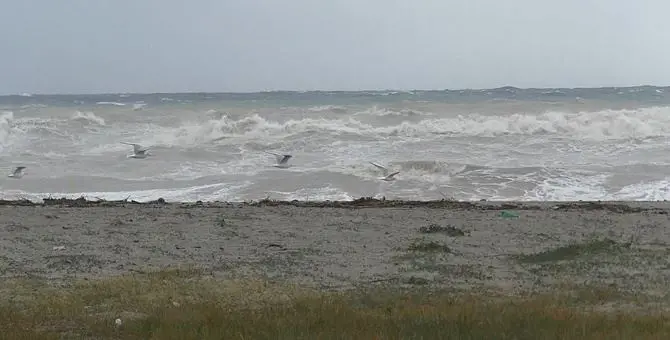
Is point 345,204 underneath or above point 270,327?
underneath

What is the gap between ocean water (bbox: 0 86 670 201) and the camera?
17.0 m

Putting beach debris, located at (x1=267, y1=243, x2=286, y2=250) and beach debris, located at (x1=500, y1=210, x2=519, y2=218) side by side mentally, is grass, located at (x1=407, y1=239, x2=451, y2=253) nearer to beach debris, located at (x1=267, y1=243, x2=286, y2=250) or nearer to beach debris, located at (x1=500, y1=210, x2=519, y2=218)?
beach debris, located at (x1=267, y1=243, x2=286, y2=250)

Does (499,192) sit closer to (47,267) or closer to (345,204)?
(345,204)

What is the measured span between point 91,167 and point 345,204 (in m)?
11.0

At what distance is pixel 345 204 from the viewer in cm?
1373

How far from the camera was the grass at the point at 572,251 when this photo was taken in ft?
26.1

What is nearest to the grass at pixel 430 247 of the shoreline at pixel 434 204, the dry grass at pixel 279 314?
the dry grass at pixel 279 314

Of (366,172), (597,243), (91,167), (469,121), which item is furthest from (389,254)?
(469,121)

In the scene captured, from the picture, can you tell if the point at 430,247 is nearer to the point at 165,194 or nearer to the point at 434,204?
the point at 434,204

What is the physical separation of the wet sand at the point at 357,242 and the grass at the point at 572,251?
1 centimetres

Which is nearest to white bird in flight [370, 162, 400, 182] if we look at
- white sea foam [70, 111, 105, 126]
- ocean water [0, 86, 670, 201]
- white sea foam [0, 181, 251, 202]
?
ocean water [0, 86, 670, 201]

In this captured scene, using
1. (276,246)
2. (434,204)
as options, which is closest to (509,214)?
(434,204)

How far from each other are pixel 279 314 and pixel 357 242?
4.35 metres

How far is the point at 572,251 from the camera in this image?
322 inches
